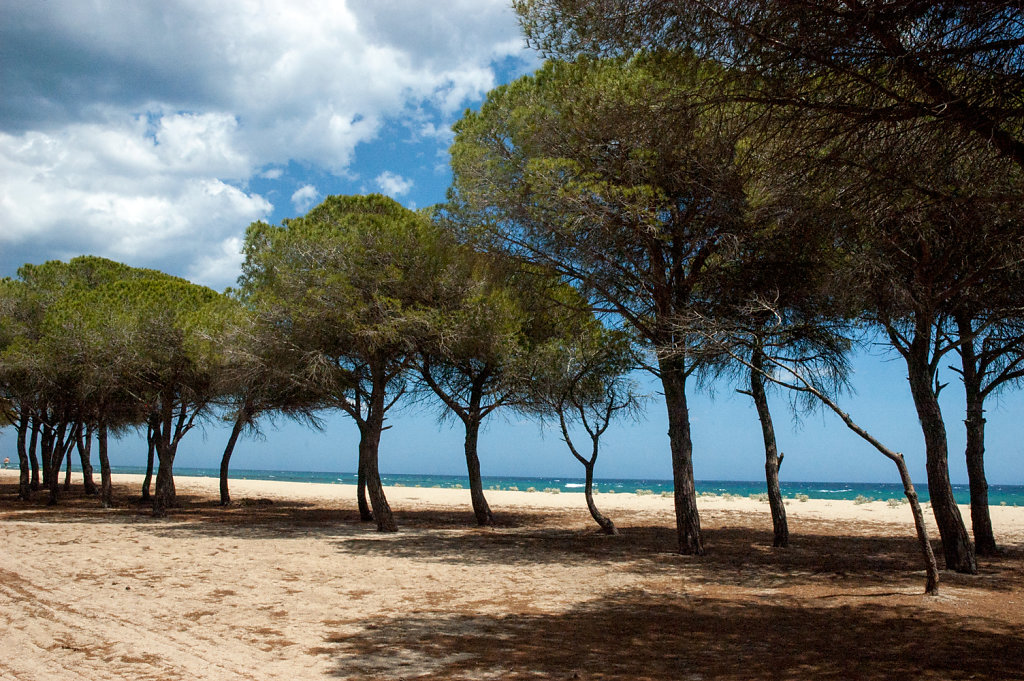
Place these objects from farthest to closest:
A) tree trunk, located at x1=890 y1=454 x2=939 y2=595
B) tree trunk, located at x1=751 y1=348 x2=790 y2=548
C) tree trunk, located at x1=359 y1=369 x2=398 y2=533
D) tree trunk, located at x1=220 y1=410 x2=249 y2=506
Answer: tree trunk, located at x1=220 y1=410 x2=249 y2=506 → tree trunk, located at x1=359 y1=369 x2=398 y2=533 → tree trunk, located at x1=751 y1=348 x2=790 y2=548 → tree trunk, located at x1=890 y1=454 x2=939 y2=595

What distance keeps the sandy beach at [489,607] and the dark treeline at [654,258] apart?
1267 millimetres

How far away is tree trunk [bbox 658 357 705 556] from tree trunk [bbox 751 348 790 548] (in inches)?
69.3

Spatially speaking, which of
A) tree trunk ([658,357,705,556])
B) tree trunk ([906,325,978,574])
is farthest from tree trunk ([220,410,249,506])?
tree trunk ([906,325,978,574])

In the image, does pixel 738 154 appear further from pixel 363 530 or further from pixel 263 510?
pixel 263 510

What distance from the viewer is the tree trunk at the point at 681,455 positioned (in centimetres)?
1192

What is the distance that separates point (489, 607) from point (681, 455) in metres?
5.24

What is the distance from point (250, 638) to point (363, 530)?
1015 centimetres

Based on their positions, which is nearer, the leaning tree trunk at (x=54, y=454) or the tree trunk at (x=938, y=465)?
the tree trunk at (x=938, y=465)

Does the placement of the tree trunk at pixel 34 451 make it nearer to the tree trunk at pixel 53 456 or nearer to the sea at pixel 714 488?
the tree trunk at pixel 53 456

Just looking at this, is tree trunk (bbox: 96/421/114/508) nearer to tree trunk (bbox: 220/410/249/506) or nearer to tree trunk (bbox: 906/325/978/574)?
tree trunk (bbox: 220/410/249/506)

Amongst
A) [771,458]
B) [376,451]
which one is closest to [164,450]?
[376,451]

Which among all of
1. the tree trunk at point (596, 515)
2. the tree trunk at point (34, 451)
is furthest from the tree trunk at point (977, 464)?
the tree trunk at point (34, 451)

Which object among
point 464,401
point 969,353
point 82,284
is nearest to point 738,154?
point 969,353

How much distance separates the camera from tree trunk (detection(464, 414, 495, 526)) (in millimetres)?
17484
